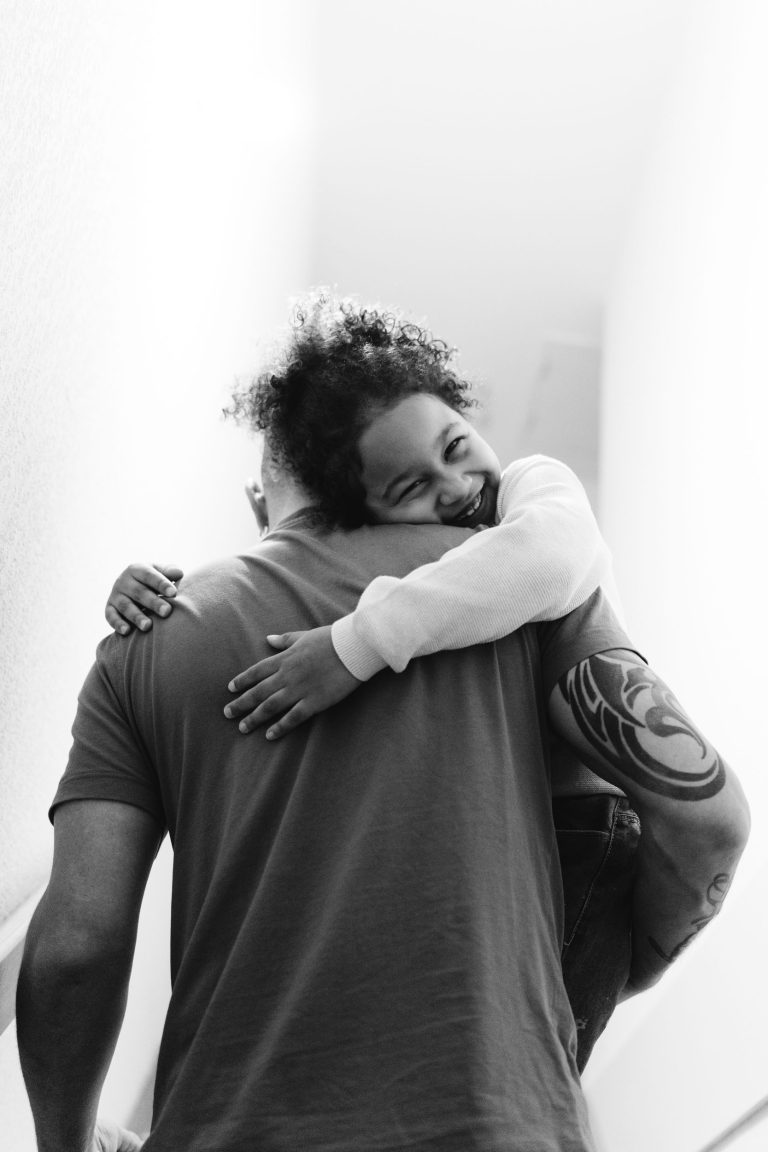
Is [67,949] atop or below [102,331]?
below

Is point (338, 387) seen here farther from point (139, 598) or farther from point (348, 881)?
point (348, 881)

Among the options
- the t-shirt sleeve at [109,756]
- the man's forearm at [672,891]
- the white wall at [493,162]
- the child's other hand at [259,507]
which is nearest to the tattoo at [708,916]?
the man's forearm at [672,891]

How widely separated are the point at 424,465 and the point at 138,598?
Result: 39cm

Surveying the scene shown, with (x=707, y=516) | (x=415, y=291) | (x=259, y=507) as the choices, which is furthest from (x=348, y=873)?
(x=415, y=291)

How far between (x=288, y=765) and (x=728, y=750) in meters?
1.31

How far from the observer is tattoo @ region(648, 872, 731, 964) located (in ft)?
3.31

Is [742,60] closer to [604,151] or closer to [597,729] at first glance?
[604,151]

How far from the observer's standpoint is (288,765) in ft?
3.07

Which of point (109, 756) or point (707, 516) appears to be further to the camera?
point (707, 516)

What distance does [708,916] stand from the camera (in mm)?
1050

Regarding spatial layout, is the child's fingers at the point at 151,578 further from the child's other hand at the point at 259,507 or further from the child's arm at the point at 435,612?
the child's other hand at the point at 259,507

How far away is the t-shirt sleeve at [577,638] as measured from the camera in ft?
3.25

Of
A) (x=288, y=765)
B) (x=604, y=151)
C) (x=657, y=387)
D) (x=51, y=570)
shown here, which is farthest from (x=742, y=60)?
(x=288, y=765)

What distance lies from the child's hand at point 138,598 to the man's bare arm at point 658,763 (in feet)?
1.27
